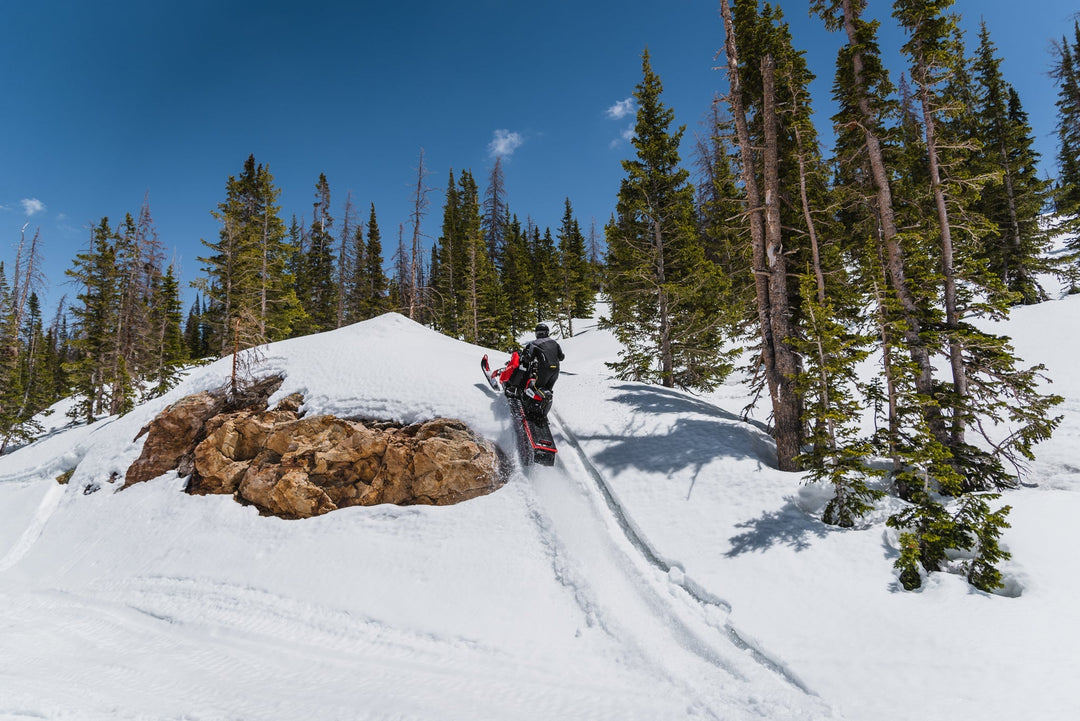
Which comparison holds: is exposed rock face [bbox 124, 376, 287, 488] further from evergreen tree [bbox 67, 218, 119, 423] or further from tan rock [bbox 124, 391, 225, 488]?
evergreen tree [bbox 67, 218, 119, 423]

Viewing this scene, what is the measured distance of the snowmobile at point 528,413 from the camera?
865 centimetres

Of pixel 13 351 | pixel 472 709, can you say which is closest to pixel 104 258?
pixel 13 351

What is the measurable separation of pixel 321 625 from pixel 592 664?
4101 millimetres

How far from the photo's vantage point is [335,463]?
8.72 m

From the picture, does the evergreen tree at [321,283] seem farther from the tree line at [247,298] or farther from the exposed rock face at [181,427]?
the exposed rock face at [181,427]

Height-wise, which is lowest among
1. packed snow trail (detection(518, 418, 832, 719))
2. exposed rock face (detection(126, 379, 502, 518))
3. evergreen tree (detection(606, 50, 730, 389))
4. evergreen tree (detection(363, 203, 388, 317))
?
packed snow trail (detection(518, 418, 832, 719))

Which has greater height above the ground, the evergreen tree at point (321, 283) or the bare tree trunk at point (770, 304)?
the evergreen tree at point (321, 283)

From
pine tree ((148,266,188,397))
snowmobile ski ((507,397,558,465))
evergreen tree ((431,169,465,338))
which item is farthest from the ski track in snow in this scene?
pine tree ((148,266,188,397))

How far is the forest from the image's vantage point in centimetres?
700

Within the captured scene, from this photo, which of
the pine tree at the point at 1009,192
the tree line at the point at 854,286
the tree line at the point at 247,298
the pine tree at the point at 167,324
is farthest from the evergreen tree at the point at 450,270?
the pine tree at the point at 1009,192

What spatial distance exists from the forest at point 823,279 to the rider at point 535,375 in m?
4.16

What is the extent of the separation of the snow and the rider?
2.67 feet

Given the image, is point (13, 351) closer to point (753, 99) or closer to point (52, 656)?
point (52, 656)

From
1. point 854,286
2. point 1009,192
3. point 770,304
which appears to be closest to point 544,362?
point 770,304
